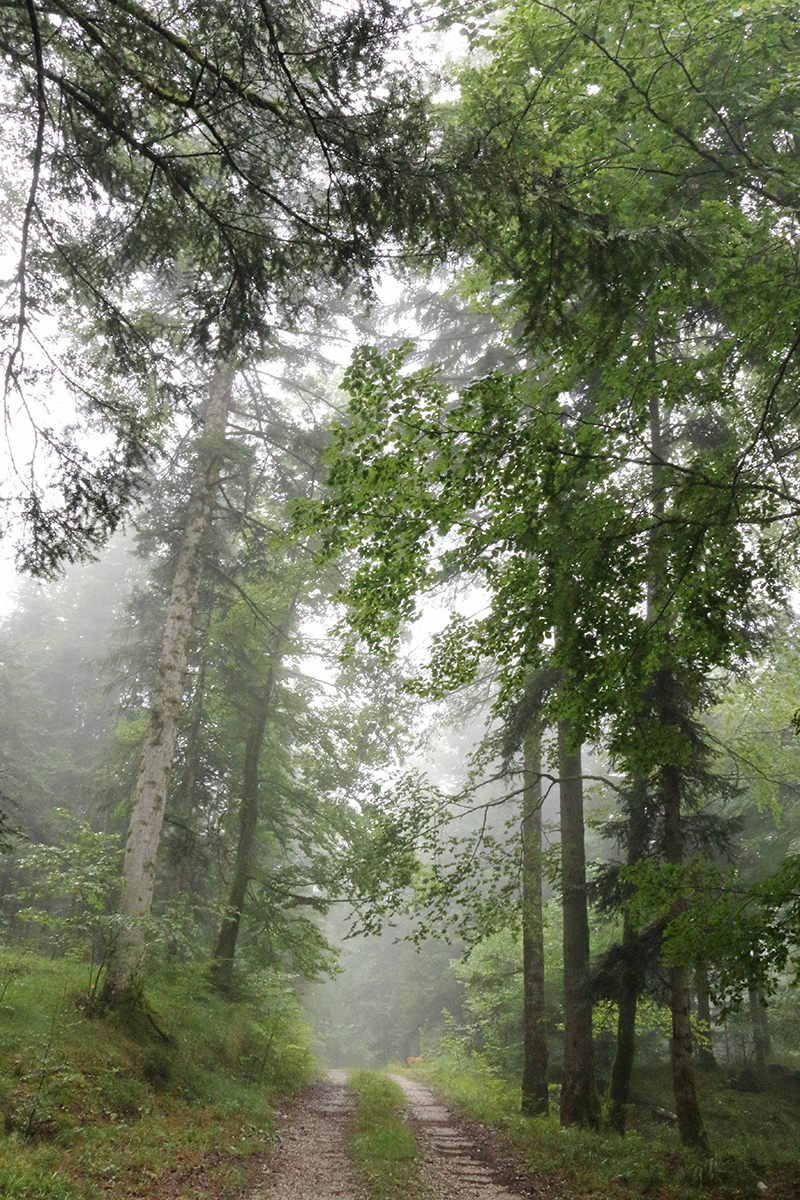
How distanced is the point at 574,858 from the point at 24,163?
1059cm

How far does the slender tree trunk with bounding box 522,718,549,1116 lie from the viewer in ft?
34.5

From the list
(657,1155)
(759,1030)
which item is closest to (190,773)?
(657,1155)

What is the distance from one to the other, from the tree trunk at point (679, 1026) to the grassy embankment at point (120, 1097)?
4.81 meters

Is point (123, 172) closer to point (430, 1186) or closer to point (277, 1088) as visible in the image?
point (430, 1186)

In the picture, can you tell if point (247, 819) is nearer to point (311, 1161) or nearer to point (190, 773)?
point (190, 773)

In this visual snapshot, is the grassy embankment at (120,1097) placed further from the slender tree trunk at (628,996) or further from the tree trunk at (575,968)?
the slender tree trunk at (628,996)

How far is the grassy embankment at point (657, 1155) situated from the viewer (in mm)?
6445

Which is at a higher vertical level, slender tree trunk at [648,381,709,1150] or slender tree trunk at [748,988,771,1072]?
slender tree trunk at [648,381,709,1150]

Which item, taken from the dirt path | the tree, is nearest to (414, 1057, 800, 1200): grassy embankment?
the dirt path

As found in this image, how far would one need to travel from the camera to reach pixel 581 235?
14.2ft

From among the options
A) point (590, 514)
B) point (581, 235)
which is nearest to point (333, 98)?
point (581, 235)

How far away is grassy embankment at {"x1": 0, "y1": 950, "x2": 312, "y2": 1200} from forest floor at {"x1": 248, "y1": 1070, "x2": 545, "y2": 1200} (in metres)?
0.36

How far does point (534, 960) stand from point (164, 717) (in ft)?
24.7

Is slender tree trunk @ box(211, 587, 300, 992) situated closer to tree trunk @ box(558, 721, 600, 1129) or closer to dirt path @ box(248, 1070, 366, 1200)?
dirt path @ box(248, 1070, 366, 1200)
